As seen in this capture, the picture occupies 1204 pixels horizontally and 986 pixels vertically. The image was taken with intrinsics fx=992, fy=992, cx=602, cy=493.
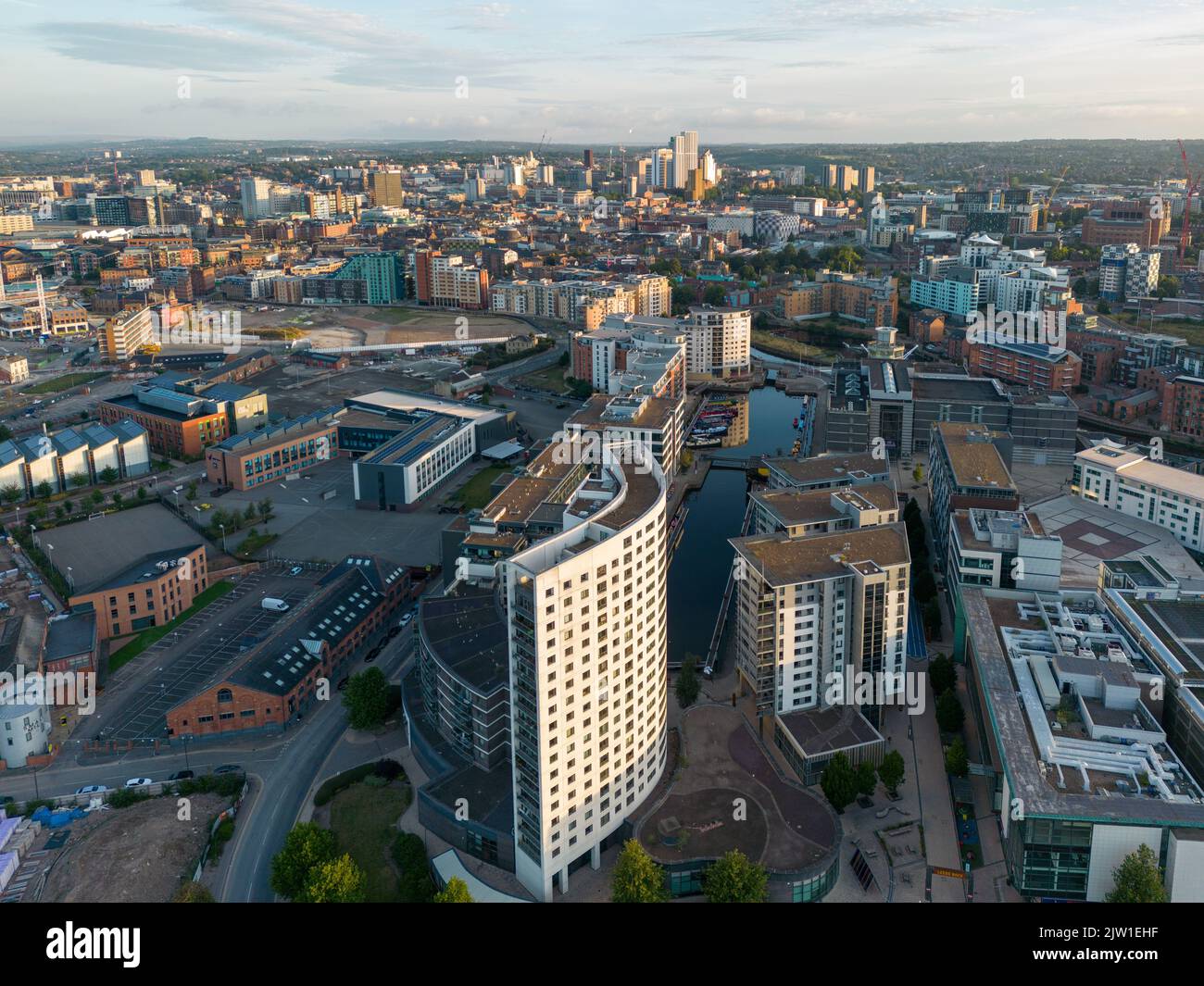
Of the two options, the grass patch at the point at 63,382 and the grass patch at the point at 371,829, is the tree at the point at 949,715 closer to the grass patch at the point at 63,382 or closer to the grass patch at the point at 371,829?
the grass patch at the point at 371,829

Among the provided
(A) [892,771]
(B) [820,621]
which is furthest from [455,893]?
(B) [820,621]

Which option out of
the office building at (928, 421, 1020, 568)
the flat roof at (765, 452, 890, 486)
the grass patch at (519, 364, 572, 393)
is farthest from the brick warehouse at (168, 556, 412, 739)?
the grass patch at (519, 364, 572, 393)

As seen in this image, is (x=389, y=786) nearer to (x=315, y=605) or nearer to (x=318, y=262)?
(x=315, y=605)

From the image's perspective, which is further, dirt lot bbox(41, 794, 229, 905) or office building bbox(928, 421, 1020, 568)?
office building bbox(928, 421, 1020, 568)

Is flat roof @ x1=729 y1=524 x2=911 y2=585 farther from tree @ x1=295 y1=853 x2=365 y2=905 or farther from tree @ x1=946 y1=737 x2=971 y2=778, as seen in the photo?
tree @ x1=295 y1=853 x2=365 y2=905

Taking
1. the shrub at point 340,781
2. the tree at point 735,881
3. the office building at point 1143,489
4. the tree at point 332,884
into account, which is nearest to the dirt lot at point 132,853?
the shrub at point 340,781

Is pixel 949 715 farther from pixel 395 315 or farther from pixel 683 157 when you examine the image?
pixel 683 157
